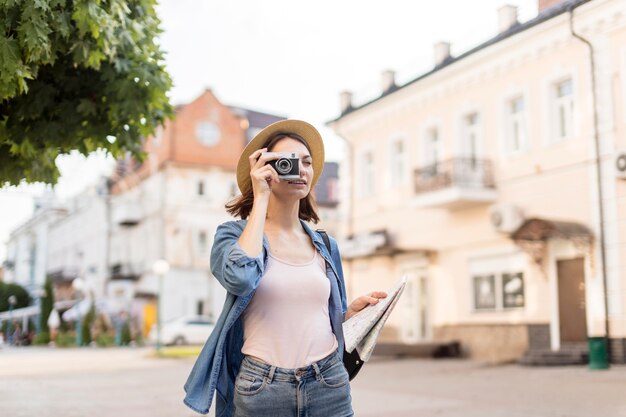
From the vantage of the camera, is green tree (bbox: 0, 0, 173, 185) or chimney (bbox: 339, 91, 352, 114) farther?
chimney (bbox: 339, 91, 352, 114)

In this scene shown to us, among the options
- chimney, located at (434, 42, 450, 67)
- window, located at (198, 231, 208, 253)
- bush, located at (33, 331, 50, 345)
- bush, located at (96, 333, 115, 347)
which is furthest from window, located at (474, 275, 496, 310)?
bush, located at (33, 331, 50, 345)

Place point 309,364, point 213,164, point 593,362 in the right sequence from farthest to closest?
point 213,164, point 593,362, point 309,364

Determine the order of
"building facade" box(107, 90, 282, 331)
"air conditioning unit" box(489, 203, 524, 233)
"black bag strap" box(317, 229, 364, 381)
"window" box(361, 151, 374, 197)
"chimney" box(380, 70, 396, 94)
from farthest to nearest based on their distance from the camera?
"building facade" box(107, 90, 282, 331)
"window" box(361, 151, 374, 197)
"chimney" box(380, 70, 396, 94)
"air conditioning unit" box(489, 203, 524, 233)
"black bag strap" box(317, 229, 364, 381)

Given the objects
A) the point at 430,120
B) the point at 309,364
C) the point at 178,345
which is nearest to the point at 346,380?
the point at 309,364

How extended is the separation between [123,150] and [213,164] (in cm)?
3750

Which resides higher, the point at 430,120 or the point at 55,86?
the point at 430,120

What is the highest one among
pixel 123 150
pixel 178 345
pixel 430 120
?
pixel 430 120

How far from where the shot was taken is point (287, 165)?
2.79m

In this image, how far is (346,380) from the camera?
9.39 ft

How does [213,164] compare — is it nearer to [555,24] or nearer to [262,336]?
[555,24]

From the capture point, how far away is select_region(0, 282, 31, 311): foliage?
51.3 meters

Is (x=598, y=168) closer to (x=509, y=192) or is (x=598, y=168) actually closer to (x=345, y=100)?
(x=509, y=192)

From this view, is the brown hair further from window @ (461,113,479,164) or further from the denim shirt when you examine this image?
window @ (461,113,479,164)

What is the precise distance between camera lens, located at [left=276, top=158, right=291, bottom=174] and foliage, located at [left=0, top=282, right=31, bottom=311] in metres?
52.0
